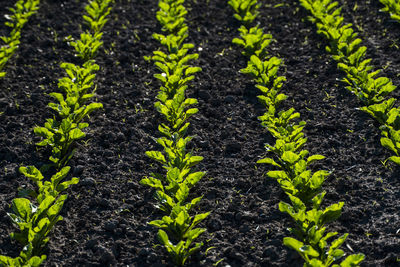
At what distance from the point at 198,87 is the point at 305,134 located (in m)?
1.44

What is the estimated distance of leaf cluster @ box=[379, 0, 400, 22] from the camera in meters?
6.68

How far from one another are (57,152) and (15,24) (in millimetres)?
3307

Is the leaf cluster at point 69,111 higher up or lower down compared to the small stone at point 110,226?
higher up

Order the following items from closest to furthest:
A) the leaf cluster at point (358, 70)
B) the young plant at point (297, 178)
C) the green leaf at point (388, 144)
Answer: the young plant at point (297, 178) < the green leaf at point (388, 144) < the leaf cluster at point (358, 70)

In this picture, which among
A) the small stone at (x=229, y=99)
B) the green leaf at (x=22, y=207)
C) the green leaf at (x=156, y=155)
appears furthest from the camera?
the small stone at (x=229, y=99)

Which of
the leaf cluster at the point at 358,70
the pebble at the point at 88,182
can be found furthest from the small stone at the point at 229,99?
the pebble at the point at 88,182

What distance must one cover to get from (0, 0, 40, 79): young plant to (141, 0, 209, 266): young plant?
181cm

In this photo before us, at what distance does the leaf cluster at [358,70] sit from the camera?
4.98m

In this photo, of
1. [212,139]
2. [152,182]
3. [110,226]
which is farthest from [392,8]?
[110,226]

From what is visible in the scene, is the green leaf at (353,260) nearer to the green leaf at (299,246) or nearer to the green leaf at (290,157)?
the green leaf at (299,246)

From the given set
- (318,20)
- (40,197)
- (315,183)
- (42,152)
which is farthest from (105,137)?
(318,20)

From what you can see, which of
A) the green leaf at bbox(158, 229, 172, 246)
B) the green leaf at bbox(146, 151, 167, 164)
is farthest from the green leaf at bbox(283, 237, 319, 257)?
the green leaf at bbox(146, 151, 167, 164)

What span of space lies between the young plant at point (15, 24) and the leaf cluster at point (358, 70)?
12.6 feet

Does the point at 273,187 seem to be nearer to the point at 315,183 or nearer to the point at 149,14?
the point at 315,183
